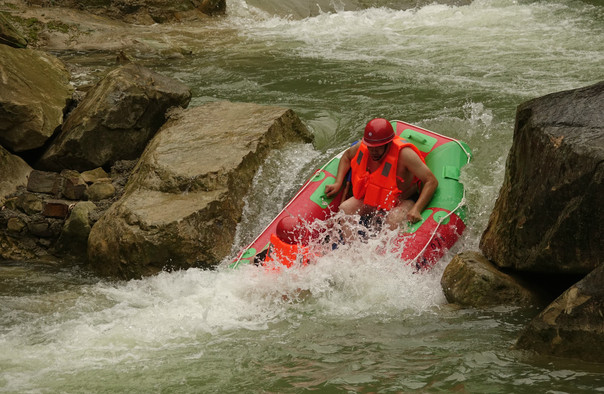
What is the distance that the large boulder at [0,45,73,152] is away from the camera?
7.28 meters

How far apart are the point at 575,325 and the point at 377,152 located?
98.3 inches

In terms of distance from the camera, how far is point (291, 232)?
5.98 m

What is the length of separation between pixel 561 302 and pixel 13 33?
7185mm

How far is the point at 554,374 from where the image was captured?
154 inches

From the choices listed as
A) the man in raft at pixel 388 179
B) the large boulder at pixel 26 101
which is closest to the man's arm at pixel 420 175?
the man in raft at pixel 388 179

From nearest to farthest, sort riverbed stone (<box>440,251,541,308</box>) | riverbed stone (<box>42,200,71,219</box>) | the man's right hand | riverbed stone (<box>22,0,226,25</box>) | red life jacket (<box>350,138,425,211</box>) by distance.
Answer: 1. riverbed stone (<box>440,251,541,308</box>)
2. red life jacket (<box>350,138,425,211</box>)
3. the man's right hand
4. riverbed stone (<box>42,200,71,219</box>)
5. riverbed stone (<box>22,0,226,25</box>)

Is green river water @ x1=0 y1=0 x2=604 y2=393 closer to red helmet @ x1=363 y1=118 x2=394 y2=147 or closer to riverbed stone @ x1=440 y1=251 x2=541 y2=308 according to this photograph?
riverbed stone @ x1=440 y1=251 x2=541 y2=308

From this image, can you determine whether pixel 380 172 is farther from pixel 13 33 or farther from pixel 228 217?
pixel 13 33

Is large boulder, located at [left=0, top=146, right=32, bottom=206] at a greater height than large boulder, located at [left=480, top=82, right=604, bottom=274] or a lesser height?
lesser

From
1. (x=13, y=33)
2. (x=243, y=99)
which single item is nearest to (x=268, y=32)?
(x=243, y=99)

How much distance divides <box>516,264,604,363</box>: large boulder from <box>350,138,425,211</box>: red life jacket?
86.2 inches

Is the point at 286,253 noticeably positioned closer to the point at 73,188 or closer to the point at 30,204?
the point at 73,188

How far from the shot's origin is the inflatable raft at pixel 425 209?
584 centimetres

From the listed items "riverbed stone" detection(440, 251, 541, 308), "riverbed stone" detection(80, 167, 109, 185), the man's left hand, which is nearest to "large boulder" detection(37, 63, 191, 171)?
"riverbed stone" detection(80, 167, 109, 185)
